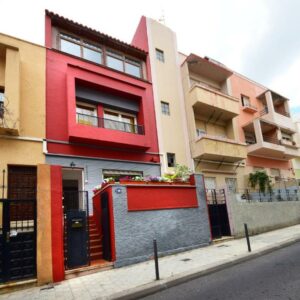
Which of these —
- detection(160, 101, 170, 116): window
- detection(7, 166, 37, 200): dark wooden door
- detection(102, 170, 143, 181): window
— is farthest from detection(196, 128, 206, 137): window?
detection(7, 166, 37, 200): dark wooden door

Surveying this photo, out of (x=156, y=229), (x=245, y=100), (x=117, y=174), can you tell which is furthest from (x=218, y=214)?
(x=245, y=100)

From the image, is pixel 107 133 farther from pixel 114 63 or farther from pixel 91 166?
pixel 114 63

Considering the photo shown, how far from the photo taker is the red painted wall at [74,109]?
12188mm

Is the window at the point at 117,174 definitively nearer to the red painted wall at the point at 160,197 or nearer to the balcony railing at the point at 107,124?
the balcony railing at the point at 107,124

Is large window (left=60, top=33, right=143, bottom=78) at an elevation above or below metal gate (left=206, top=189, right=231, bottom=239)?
above

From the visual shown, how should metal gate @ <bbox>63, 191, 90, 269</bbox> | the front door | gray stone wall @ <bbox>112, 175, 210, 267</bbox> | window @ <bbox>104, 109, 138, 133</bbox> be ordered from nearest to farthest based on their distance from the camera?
1. metal gate @ <bbox>63, 191, 90, 269</bbox>
2. gray stone wall @ <bbox>112, 175, 210, 267</bbox>
3. window @ <bbox>104, 109, 138, 133</bbox>
4. the front door

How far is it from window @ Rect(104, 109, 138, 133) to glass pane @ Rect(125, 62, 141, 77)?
2.98m

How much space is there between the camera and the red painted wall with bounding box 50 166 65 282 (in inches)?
295

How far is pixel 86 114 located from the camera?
13.3 metres

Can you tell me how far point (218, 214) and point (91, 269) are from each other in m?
6.76

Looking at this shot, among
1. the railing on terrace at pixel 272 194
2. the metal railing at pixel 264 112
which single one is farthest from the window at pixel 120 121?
the metal railing at pixel 264 112

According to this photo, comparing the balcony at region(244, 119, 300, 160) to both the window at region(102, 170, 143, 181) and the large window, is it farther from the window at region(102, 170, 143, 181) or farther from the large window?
the window at region(102, 170, 143, 181)

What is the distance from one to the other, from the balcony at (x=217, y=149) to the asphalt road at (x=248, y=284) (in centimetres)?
851

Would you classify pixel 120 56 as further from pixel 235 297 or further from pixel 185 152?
pixel 235 297
